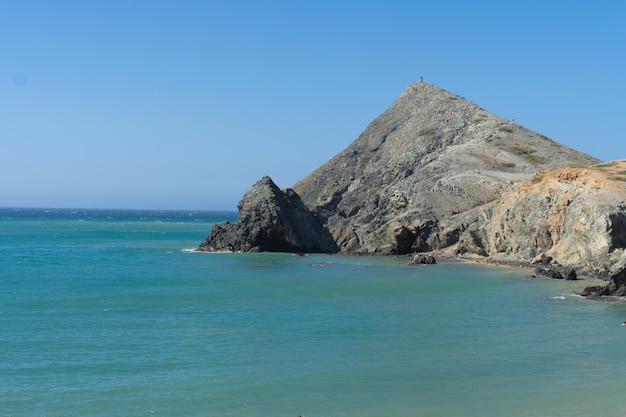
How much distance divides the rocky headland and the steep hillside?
0.64 ft

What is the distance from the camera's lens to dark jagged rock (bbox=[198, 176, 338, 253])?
83250 millimetres

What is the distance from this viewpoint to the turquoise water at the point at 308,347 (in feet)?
73.8

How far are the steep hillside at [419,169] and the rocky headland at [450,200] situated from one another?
0.20 meters

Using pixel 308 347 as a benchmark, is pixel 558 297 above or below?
above

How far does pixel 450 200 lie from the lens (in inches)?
3415

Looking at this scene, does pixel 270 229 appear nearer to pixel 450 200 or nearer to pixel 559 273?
pixel 450 200

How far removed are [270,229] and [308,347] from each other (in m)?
53.3

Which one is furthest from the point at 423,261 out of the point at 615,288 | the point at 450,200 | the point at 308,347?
the point at 308,347

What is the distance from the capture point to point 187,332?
3328 centimetres

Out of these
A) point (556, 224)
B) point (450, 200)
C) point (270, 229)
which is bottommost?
point (270, 229)

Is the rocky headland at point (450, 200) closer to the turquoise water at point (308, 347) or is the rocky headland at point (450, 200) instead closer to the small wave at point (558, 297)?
the small wave at point (558, 297)

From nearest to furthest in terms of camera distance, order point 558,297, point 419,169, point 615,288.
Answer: point 615,288, point 558,297, point 419,169

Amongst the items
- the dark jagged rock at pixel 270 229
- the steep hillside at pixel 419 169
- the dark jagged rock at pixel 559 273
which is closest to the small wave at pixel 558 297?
the dark jagged rock at pixel 559 273

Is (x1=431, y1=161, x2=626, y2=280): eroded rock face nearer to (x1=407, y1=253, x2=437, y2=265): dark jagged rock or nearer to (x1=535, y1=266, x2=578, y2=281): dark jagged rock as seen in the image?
(x1=535, y1=266, x2=578, y2=281): dark jagged rock
